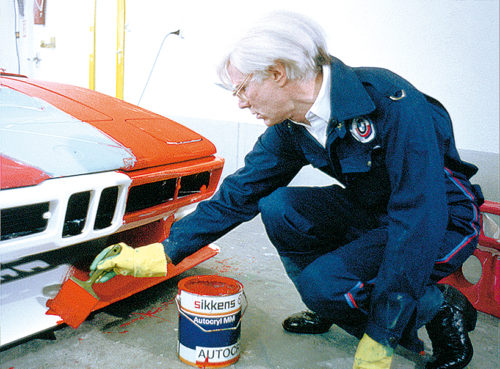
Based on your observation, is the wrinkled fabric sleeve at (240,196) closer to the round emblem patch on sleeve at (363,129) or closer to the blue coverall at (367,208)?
the blue coverall at (367,208)

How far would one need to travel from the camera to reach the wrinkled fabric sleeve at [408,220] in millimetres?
1060

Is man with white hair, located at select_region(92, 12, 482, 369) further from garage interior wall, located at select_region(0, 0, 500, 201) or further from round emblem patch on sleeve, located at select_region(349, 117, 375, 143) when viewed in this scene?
garage interior wall, located at select_region(0, 0, 500, 201)

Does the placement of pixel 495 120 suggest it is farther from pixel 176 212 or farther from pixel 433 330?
pixel 176 212

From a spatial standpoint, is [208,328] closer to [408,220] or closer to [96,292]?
[96,292]

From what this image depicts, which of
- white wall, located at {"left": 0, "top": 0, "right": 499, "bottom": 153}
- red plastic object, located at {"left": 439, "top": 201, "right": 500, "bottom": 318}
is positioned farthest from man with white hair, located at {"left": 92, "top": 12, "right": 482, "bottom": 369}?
red plastic object, located at {"left": 439, "top": 201, "right": 500, "bottom": 318}

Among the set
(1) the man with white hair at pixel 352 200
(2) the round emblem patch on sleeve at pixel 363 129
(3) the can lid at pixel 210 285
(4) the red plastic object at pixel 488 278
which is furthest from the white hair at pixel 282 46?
(4) the red plastic object at pixel 488 278

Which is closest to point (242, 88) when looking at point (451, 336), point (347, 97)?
point (347, 97)

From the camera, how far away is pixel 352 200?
1.46 m

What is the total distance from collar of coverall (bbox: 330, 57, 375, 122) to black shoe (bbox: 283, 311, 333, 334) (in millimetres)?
763

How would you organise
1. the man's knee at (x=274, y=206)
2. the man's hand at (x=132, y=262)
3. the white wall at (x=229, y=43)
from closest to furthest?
the man's hand at (x=132, y=262) → the man's knee at (x=274, y=206) → the white wall at (x=229, y=43)

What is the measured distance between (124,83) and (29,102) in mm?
3197

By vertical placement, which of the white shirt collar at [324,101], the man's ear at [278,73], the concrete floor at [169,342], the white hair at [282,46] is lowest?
the concrete floor at [169,342]

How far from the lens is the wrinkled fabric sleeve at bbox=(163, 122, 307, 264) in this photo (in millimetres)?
1442

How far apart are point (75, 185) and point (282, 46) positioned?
65 cm
